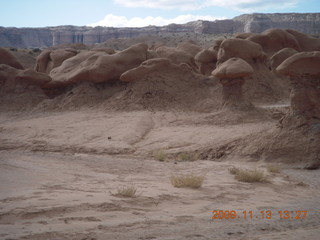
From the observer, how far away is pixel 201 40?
62750mm

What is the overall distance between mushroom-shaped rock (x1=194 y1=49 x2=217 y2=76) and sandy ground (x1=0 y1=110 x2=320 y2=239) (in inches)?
329

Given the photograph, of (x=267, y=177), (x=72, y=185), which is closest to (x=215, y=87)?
(x=267, y=177)

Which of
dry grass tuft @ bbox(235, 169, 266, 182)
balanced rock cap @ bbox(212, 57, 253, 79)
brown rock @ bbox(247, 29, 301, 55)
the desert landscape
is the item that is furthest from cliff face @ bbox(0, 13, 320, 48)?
dry grass tuft @ bbox(235, 169, 266, 182)

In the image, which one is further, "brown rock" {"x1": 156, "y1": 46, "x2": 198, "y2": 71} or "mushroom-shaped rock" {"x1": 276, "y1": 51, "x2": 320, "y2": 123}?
"brown rock" {"x1": 156, "y1": 46, "x2": 198, "y2": 71}

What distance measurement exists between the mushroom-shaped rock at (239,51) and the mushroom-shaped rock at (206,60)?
102 inches

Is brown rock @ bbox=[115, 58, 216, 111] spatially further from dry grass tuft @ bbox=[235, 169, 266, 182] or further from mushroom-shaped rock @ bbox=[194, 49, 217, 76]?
dry grass tuft @ bbox=[235, 169, 266, 182]

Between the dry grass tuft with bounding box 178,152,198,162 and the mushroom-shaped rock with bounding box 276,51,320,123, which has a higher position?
the mushroom-shaped rock with bounding box 276,51,320,123

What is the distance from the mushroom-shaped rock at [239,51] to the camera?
17688 millimetres

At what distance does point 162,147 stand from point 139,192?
17.5ft

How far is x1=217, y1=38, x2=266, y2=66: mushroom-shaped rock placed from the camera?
17.7 m

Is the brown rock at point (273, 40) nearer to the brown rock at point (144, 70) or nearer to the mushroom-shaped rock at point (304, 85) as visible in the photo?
the brown rock at point (144, 70)

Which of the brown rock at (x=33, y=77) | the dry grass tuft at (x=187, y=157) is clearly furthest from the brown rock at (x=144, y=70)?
the dry grass tuft at (x=187, y=157)

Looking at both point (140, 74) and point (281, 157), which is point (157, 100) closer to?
point (140, 74)
